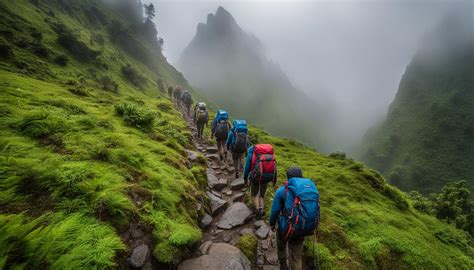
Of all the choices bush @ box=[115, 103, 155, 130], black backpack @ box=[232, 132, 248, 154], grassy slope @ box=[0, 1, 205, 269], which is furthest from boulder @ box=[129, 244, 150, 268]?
bush @ box=[115, 103, 155, 130]

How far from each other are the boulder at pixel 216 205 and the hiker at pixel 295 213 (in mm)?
2695

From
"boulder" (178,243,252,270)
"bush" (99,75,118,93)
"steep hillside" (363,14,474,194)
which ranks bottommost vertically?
"boulder" (178,243,252,270)

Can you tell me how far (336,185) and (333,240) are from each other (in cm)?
598

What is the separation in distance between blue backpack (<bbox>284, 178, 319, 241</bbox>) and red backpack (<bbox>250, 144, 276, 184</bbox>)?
2198 millimetres

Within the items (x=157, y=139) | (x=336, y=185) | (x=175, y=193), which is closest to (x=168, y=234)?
(x=175, y=193)

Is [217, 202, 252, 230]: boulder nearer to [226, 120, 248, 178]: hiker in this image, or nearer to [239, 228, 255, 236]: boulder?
[239, 228, 255, 236]: boulder

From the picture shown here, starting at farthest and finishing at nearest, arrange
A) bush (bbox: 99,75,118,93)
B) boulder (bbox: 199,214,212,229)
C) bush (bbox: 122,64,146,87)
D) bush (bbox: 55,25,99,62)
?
1. bush (bbox: 122,64,146,87)
2. bush (bbox: 55,25,99,62)
3. bush (bbox: 99,75,118,93)
4. boulder (bbox: 199,214,212,229)

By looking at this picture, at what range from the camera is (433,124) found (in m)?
117

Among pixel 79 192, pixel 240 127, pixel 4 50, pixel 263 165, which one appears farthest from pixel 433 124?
pixel 4 50

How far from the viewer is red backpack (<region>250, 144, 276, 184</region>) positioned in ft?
24.8

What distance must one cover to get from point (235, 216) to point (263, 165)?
87.6 inches

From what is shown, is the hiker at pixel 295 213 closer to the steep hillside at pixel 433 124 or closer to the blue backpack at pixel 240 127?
the blue backpack at pixel 240 127

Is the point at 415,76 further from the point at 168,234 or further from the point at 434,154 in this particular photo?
the point at 168,234

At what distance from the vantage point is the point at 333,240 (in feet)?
24.9
